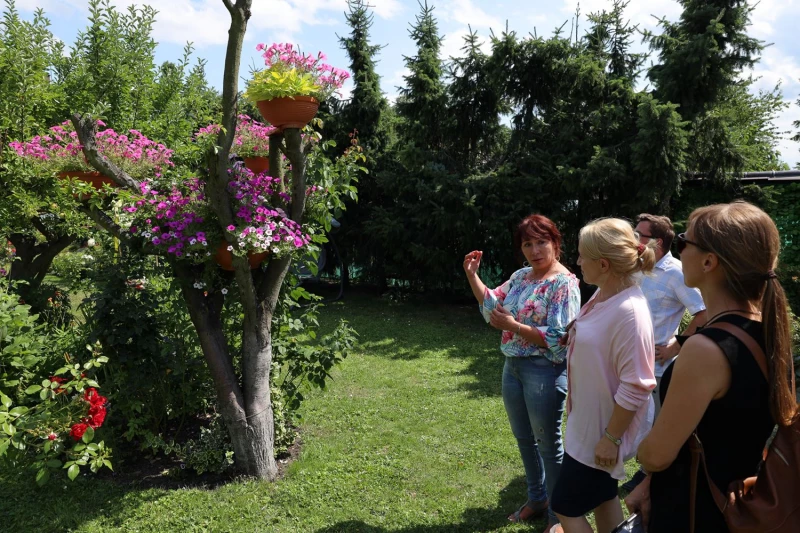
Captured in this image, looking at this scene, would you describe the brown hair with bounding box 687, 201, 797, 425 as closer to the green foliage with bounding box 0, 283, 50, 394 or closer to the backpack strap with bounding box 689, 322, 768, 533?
the backpack strap with bounding box 689, 322, 768, 533

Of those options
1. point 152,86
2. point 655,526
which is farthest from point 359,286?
point 655,526

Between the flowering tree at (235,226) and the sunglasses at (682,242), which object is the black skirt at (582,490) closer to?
the sunglasses at (682,242)

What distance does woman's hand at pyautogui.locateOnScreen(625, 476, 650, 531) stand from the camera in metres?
1.69

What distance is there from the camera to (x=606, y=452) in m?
2.04

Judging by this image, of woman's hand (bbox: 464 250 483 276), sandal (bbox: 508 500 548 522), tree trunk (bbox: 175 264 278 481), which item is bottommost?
sandal (bbox: 508 500 548 522)

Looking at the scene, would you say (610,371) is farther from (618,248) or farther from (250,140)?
(250,140)

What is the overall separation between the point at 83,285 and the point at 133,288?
1.34 m

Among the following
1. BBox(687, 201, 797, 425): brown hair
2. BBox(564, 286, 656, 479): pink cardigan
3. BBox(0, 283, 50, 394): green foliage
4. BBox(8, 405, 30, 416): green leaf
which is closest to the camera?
BBox(687, 201, 797, 425): brown hair

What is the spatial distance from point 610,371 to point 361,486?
2.27m

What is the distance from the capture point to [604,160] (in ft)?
26.7

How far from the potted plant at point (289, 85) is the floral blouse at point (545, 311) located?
5.35ft

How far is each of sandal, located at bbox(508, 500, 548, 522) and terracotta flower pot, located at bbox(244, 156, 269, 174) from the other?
112 inches

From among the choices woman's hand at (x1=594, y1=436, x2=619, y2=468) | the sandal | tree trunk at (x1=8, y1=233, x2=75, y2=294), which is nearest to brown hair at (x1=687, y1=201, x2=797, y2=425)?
woman's hand at (x1=594, y1=436, x2=619, y2=468)

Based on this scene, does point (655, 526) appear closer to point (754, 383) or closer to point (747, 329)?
point (754, 383)
